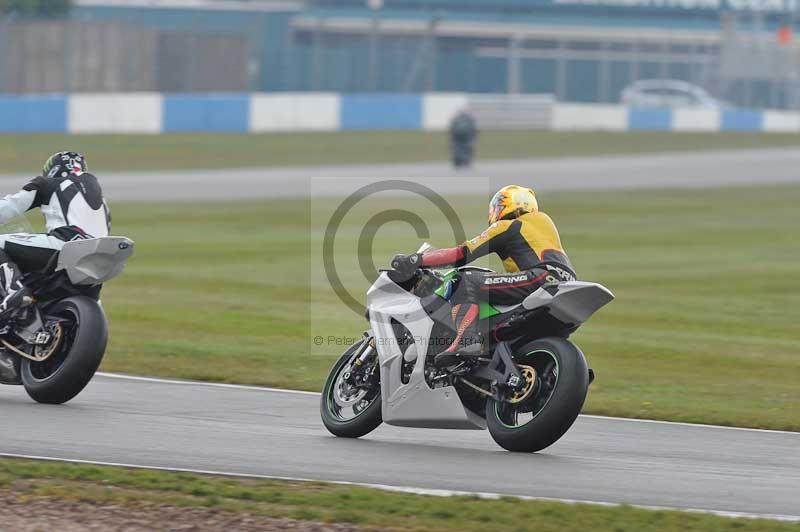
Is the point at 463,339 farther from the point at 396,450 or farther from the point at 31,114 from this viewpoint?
the point at 31,114

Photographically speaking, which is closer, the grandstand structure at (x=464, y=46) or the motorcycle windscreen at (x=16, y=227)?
the motorcycle windscreen at (x=16, y=227)

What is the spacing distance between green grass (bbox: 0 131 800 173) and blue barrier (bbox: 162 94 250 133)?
392 millimetres

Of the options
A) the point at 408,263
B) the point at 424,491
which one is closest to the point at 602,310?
the point at 408,263

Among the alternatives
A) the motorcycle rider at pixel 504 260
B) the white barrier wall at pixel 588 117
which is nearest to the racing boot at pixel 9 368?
the motorcycle rider at pixel 504 260

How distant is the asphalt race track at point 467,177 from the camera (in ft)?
95.6

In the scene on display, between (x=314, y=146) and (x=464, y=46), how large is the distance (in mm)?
12835

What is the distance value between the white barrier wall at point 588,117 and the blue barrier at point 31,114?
19263 millimetres

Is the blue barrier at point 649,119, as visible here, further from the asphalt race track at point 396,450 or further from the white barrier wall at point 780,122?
the asphalt race track at point 396,450

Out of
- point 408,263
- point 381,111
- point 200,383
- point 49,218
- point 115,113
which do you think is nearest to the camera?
point 408,263

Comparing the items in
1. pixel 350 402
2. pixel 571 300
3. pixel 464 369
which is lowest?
pixel 350 402

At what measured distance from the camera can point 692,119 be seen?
168 feet

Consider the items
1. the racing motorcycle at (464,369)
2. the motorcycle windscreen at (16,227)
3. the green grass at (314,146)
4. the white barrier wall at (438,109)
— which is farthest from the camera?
the white barrier wall at (438,109)

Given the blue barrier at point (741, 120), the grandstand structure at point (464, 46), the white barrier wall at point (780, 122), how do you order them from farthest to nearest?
the white barrier wall at point (780, 122)
the blue barrier at point (741, 120)
the grandstand structure at point (464, 46)

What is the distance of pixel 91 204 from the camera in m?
9.65
